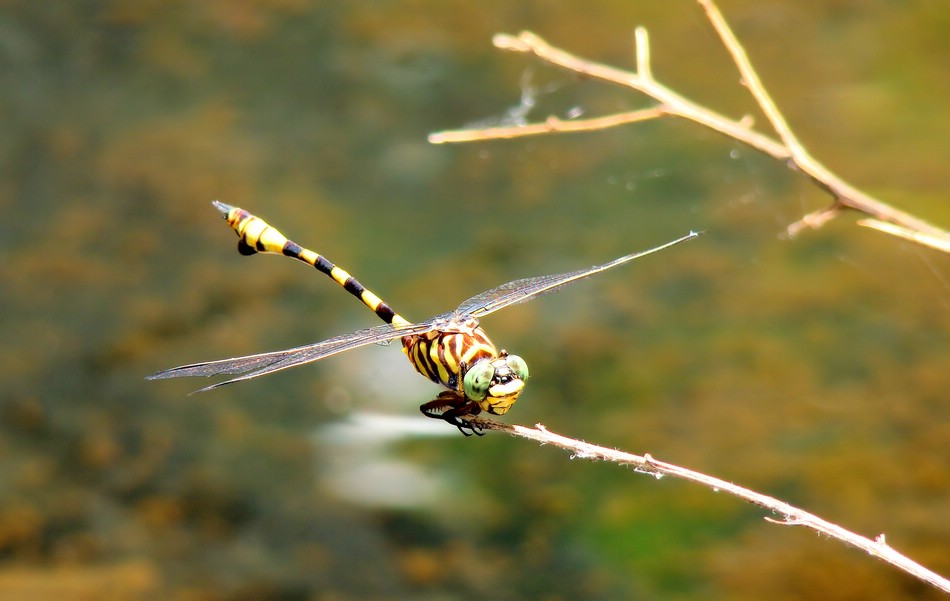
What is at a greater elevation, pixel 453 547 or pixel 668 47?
pixel 668 47

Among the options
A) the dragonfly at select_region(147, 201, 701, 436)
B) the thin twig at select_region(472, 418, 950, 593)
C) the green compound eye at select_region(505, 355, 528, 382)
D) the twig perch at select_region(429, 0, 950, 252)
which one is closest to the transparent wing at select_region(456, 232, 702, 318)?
the dragonfly at select_region(147, 201, 701, 436)

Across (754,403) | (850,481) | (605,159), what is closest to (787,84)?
(605,159)

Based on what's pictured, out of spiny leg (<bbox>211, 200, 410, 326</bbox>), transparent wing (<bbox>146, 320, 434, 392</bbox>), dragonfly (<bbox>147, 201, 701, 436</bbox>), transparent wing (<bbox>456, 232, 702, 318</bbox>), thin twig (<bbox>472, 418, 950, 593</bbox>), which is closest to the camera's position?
thin twig (<bbox>472, 418, 950, 593</bbox>)

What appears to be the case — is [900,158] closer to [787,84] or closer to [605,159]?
[787,84]

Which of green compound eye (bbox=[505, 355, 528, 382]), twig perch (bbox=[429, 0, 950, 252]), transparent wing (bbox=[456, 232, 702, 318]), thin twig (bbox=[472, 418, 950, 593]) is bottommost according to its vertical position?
thin twig (bbox=[472, 418, 950, 593])

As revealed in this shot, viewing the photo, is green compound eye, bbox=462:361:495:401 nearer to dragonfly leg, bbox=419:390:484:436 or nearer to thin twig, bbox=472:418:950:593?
dragonfly leg, bbox=419:390:484:436

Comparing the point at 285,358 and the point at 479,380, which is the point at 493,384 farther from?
the point at 285,358

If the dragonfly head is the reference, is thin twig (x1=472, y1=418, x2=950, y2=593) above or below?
below
